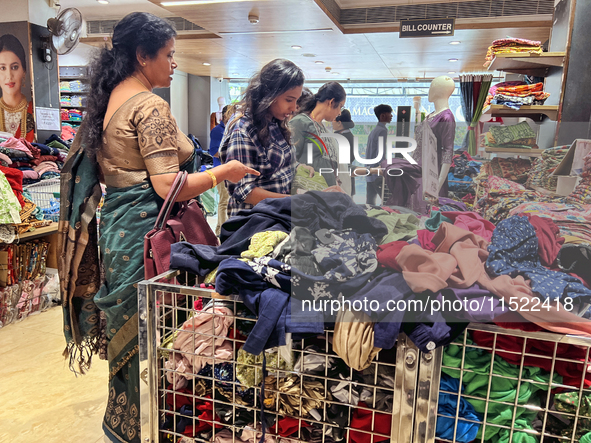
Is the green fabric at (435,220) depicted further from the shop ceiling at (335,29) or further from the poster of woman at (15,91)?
the shop ceiling at (335,29)

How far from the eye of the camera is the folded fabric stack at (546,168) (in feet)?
2.76

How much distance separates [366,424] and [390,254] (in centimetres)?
35

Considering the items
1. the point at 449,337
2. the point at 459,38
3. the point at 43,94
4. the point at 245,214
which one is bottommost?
the point at 449,337

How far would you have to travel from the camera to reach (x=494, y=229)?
819mm

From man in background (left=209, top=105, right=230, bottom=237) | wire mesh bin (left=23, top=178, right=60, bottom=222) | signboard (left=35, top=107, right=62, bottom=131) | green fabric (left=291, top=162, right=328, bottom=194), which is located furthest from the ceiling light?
green fabric (left=291, top=162, right=328, bottom=194)

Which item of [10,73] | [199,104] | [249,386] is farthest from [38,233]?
[199,104]

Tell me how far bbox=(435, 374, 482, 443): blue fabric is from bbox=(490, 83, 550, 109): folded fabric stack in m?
3.04

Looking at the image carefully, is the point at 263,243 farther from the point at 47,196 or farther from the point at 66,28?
the point at 66,28

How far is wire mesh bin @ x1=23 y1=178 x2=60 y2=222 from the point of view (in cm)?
330

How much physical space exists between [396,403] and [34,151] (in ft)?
11.6

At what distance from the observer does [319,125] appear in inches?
38.2

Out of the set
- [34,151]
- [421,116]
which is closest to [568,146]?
[421,116]

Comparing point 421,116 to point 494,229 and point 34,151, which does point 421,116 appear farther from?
point 34,151

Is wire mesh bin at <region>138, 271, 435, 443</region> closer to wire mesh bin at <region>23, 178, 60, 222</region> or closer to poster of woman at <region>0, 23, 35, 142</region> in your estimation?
wire mesh bin at <region>23, 178, 60, 222</region>
